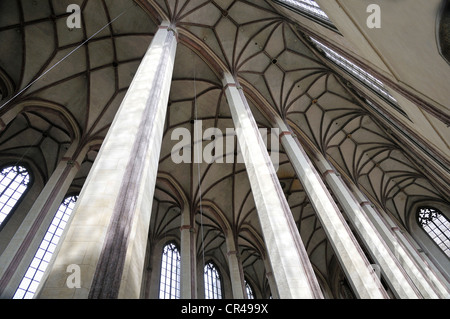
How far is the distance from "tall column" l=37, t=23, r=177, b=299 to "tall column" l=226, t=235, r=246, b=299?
860 cm

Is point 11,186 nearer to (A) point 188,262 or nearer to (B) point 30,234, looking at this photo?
(B) point 30,234

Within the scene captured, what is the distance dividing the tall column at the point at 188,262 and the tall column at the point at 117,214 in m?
6.77

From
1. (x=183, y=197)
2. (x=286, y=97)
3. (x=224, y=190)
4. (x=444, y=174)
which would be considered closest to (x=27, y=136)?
(x=183, y=197)

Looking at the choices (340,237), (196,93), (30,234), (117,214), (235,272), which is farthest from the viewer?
(196,93)

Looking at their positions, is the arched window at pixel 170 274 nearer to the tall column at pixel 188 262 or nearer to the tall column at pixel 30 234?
the tall column at pixel 188 262

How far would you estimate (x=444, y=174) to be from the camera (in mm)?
10867

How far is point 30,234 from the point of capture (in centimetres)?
784

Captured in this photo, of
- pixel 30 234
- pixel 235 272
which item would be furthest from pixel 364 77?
pixel 30 234

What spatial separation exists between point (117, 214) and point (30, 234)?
671cm

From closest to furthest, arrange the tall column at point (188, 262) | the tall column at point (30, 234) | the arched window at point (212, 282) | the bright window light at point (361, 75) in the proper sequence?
the tall column at point (30, 234) < the tall column at point (188, 262) < the bright window light at point (361, 75) < the arched window at point (212, 282)

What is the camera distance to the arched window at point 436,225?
14.6 meters

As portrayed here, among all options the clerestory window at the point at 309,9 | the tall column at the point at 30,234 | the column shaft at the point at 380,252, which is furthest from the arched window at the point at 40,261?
the clerestory window at the point at 309,9

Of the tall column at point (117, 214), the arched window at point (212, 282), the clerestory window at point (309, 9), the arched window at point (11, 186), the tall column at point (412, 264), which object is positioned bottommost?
the tall column at point (117, 214)

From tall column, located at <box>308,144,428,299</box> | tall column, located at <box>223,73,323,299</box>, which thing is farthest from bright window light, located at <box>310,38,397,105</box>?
tall column, located at <box>223,73,323,299</box>
